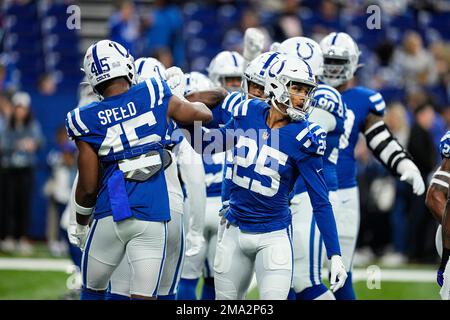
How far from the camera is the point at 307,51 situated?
21.3 feet

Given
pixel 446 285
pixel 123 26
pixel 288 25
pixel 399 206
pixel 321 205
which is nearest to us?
pixel 446 285

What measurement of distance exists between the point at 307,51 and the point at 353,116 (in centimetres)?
68

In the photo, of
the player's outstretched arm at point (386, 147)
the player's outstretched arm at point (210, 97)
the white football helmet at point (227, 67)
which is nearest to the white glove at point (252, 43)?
the white football helmet at point (227, 67)

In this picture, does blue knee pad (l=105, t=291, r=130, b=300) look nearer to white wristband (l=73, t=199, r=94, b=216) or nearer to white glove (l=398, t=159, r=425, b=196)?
white wristband (l=73, t=199, r=94, b=216)

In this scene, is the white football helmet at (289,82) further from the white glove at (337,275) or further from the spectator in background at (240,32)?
the spectator in background at (240,32)

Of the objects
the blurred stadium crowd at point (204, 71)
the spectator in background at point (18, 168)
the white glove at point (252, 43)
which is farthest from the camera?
the spectator in background at point (18, 168)

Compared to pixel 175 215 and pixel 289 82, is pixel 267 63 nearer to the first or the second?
pixel 289 82

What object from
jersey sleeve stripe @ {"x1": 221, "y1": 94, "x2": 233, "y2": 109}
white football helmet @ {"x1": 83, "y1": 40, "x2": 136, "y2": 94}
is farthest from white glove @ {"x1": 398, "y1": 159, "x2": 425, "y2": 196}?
white football helmet @ {"x1": 83, "y1": 40, "x2": 136, "y2": 94}

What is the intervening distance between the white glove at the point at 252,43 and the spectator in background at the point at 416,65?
20.0ft

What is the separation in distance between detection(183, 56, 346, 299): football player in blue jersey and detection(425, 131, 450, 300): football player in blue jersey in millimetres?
562

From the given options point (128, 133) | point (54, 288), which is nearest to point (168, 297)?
point (128, 133)

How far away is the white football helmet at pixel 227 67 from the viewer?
23.9 feet

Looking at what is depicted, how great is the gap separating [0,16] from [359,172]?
586 cm

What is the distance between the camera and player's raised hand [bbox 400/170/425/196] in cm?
663
